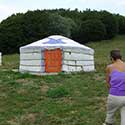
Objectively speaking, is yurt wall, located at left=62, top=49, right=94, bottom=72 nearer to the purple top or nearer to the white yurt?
the white yurt

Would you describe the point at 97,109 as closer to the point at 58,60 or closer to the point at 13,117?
the point at 13,117

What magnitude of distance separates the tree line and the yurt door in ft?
100

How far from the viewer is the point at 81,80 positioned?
15.4m

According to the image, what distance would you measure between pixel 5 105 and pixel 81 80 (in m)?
4.59

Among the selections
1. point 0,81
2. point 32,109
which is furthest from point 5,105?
point 0,81

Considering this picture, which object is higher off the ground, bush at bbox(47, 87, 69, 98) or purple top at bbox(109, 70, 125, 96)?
purple top at bbox(109, 70, 125, 96)

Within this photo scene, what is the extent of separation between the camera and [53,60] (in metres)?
18.5

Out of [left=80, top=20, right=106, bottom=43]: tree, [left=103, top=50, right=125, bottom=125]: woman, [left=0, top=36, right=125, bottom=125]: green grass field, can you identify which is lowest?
[left=0, top=36, right=125, bottom=125]: green grass field

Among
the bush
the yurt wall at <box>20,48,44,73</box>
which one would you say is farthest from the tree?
the bush

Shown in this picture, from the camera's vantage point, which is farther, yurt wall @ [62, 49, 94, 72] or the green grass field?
yurt wall @ [62, 49, 94, 72]

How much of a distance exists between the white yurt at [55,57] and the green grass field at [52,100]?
1.81 metres

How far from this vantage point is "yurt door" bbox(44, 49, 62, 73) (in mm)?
18375

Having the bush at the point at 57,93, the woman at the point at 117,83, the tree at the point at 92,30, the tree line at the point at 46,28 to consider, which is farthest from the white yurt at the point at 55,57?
the tree at the point at 92,30

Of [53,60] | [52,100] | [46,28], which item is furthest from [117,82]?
[46,28]
